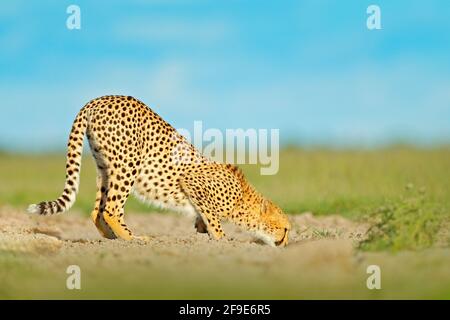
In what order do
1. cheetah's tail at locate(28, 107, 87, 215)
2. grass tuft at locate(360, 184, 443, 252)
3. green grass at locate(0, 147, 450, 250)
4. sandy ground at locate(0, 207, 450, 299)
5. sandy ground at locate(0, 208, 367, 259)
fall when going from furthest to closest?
1. cheetah's tail at locate(28, 107, 87, 215)
2. sandy ground at locate(0, 208, 367, 259)
3. green grass at locate(0, 147, 450, 250)
4. grass tuft at locate(360, 184, 443, 252)
5. sandy ground at locate(0, 207, 450, 299)

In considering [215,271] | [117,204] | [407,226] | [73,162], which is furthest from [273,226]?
[215,271]

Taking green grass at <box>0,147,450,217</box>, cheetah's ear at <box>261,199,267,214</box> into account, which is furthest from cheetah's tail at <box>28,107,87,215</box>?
green grass at <box>0,147,450,217</box>

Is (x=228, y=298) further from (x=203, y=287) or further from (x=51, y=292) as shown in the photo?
(x=51, y=292)

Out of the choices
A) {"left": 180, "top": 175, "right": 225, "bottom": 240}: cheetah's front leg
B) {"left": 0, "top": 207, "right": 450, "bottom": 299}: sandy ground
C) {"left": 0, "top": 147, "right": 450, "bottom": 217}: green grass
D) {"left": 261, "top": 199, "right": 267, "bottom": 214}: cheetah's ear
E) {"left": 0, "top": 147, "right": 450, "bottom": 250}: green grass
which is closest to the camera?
{"left": 0, "top": 207, "right": 450, "bottom": 299}: sandy ground

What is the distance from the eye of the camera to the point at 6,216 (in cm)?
1112

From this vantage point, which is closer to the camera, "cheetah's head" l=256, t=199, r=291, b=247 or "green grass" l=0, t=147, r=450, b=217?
"cheetah's head" l=256, t=199, r=291, b=247

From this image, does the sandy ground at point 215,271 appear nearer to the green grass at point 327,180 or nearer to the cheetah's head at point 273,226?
the cheetah's head at point 273,226

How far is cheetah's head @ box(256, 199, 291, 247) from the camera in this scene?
333 inches

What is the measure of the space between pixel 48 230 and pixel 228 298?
4844mm

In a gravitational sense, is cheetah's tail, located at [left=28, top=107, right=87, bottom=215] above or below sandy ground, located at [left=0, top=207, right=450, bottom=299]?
above

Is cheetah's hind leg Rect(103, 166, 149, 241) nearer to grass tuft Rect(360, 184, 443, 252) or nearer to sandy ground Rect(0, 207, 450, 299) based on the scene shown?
sandy ground Rect(0, 207, 450, 299)

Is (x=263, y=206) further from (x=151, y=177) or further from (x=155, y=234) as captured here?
(x=155, y=234)
